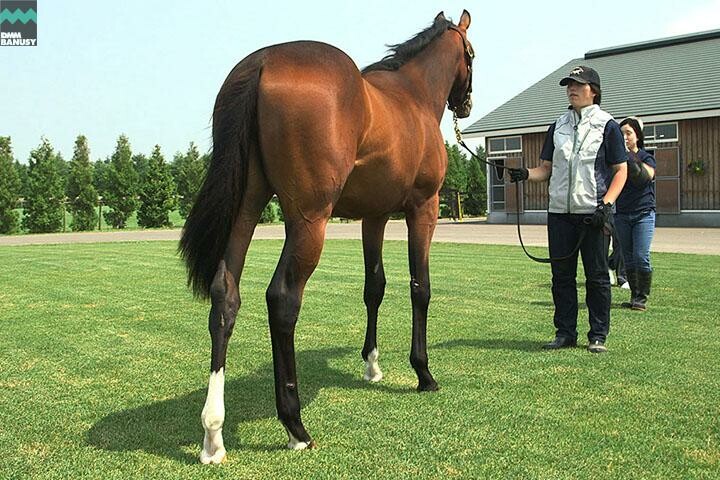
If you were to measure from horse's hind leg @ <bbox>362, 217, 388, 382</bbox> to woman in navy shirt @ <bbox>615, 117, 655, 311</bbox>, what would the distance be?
13.5 ft

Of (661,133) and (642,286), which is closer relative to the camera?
(642,286)

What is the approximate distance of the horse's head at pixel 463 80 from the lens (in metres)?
5.21

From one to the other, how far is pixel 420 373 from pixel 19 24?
55.8 feet

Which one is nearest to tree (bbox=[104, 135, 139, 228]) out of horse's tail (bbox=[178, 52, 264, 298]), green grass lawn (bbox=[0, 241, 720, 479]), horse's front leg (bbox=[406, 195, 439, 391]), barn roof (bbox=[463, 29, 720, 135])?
barn roof (bbox=[463, 29, 720, 135])

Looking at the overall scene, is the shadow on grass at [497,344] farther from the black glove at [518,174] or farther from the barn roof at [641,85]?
the barn roof at [641,85]

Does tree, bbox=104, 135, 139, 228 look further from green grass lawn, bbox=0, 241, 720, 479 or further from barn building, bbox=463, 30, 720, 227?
green grass lawn, bbox=0, 241, 720, 479

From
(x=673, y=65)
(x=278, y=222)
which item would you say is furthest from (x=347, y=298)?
(x=278, y=222)

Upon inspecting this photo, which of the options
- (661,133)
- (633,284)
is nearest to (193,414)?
(633,284)

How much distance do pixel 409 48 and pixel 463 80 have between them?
2.02ft

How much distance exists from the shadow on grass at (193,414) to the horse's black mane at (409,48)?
218 centimetres

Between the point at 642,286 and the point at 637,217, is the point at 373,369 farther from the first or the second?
the point at 637,217

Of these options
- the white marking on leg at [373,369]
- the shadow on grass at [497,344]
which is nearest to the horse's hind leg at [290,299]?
the white marking on leg at [373,369]

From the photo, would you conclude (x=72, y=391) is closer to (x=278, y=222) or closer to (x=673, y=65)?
(x=673, y=65)

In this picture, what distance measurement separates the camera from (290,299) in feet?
11.2
